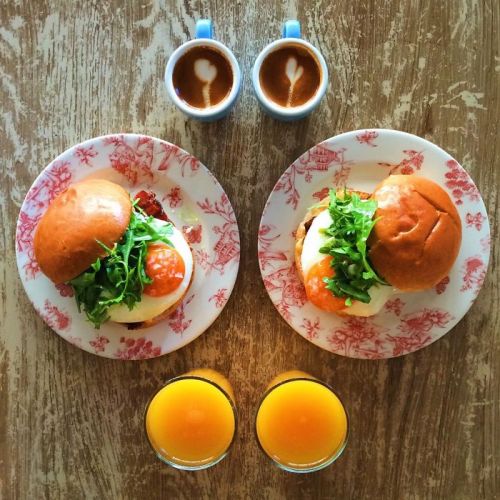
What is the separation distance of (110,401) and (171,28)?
109 cm

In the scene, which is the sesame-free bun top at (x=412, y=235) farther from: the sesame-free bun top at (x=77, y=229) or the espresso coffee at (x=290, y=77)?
the sesame-free bun top at (x=77, y=229)

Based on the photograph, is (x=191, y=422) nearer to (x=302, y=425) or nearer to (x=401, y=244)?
(x=302, y=425)

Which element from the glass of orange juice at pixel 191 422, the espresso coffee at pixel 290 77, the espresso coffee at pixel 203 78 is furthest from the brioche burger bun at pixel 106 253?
the espresso coffee at pixel 290 77

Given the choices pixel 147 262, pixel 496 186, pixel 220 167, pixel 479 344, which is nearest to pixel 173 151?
pixel 220 167

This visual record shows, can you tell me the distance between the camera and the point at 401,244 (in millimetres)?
1327

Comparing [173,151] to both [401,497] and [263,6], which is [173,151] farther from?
[401,497]

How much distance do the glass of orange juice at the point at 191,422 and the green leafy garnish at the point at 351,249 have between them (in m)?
0.42

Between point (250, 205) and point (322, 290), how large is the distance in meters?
0.36

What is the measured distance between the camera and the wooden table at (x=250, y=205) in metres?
1.61

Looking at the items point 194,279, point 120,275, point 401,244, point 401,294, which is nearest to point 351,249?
point 401,244

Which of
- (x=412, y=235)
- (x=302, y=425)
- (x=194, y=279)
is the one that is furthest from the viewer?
(x=194, y=279)

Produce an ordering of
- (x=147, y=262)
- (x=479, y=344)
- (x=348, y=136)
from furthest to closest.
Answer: (x=479, y=344)
(x=348, y=136)
(x=147, y=262)

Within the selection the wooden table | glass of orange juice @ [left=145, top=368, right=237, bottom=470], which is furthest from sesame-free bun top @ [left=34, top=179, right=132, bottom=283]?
glass of orange juice @ [left=145, top=368, right=237, bottom=470]

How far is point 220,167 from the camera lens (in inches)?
63.6
